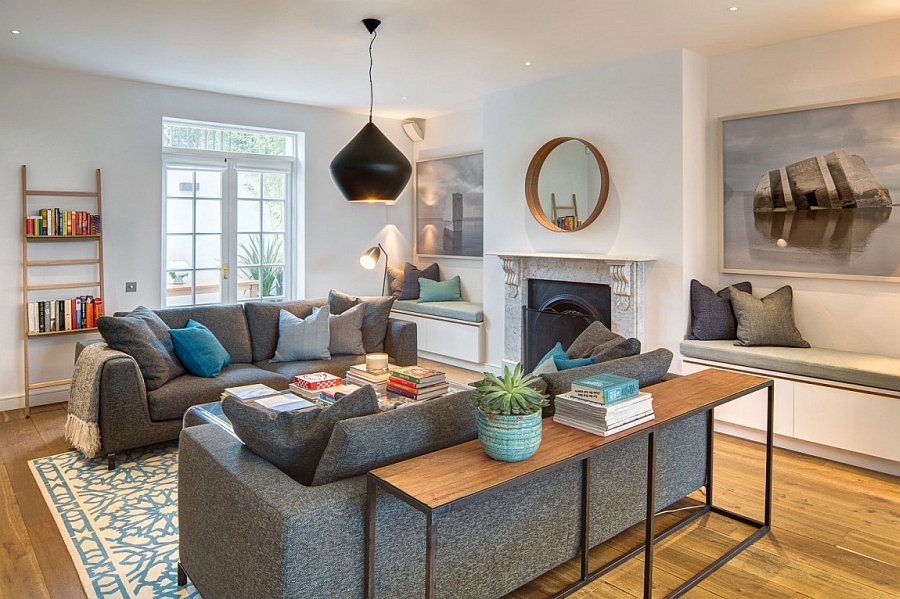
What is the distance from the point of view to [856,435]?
11.6 ft

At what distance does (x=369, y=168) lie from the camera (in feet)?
10.3

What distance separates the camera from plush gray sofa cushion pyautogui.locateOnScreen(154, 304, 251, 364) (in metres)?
4.36

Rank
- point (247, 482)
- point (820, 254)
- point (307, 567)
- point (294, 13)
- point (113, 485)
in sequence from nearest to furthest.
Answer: point (307, 567) < point (247, 482) < point (113, 485) < point (294, 13) < point (820, 254)

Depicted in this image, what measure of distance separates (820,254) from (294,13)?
3.81m

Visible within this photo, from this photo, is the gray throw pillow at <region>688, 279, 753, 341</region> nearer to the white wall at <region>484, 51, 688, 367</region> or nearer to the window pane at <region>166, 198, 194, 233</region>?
the white wall at <region>484, 51, 688, 367</region>

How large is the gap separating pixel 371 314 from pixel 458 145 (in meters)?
2.61

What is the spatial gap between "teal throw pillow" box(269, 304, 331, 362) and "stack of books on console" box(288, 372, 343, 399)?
0.93 metres

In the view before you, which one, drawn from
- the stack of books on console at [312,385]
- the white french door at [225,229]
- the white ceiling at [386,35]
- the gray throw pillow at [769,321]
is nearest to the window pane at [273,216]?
the white french door at [225,229]

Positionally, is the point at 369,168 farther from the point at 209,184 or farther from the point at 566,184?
the point at 209,184

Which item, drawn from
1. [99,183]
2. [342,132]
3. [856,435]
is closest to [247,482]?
[856,435]

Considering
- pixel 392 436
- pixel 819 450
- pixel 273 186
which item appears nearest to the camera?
pixel 392 436

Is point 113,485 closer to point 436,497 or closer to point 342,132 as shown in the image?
point 436,497

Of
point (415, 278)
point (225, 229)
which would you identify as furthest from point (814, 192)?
point (225, 229)

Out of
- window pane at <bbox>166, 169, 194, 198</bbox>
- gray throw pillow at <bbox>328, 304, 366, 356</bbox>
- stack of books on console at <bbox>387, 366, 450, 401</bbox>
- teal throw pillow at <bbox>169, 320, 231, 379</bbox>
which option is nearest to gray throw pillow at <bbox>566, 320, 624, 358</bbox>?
stack of books on console at <bbox>387, 366, 450, 401</bbox>
